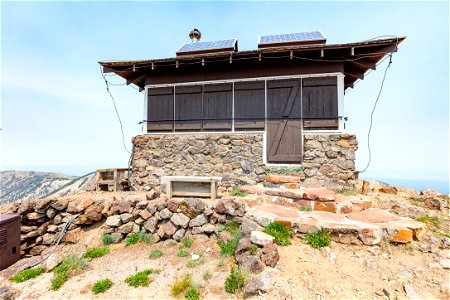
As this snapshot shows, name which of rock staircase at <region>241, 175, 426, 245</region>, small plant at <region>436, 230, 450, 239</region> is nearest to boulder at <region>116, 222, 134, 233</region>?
rock staircase at <region>241, 175, 426, 245</region>

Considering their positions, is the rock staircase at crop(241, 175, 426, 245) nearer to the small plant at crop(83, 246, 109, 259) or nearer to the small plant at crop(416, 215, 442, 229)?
the small plant at crop(416, 215, 442, 229)

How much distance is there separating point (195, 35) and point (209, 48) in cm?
323

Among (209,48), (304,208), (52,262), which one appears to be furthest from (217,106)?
(52,262)

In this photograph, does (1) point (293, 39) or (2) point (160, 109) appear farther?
(2) point (160, 109)

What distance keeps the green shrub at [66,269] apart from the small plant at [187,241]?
2.61 meters

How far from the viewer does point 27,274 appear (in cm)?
496

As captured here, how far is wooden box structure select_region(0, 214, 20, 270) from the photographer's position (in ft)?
17.9

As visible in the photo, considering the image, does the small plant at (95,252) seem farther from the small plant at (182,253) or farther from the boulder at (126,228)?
the small plant at (182,253)

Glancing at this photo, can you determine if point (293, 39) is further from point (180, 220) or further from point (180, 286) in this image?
point (180, 286)

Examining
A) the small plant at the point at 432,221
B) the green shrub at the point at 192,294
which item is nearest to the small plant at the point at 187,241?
the green shrub at the point at 192,294

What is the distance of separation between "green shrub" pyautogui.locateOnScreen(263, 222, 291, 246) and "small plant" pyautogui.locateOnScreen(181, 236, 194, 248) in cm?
254

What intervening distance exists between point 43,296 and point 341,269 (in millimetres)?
6256

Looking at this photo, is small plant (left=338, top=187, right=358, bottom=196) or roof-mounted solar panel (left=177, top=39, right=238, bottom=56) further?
roof-mounted solar panel (left=177, top=39, right=238, bottom=56)

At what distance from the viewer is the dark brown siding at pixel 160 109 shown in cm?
932
